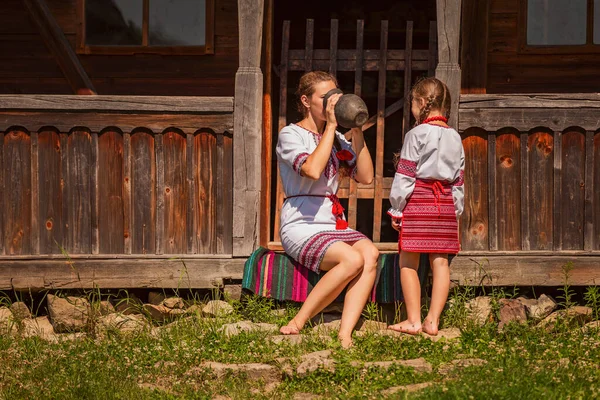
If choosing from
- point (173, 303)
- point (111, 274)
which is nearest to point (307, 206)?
point (173, 303)

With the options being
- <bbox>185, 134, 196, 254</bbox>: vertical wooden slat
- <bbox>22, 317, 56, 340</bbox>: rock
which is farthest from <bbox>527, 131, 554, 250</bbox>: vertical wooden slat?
<bbox>22, 317, 56, 340</bbox>: rock

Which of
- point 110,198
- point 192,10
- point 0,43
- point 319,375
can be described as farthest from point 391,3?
point 319,375

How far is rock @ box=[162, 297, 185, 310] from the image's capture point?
648 cm

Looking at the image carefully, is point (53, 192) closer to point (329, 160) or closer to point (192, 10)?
point (329, 160)

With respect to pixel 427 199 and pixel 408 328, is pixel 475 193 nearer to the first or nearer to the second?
pixel 427 199

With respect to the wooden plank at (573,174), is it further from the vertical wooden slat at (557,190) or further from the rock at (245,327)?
the rock at (245,327)

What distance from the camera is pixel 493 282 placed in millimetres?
6238

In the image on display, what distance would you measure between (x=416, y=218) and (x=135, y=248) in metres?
2.25

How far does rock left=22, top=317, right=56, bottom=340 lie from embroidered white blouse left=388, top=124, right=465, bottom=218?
2.70 meters

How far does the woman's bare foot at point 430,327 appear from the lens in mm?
5367

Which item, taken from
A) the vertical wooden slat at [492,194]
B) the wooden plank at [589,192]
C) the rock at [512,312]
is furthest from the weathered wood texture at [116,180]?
the wooden plank at [589,192]

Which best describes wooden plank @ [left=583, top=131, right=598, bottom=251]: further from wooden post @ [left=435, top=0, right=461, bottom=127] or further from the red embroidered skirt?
the red embroidered skirt

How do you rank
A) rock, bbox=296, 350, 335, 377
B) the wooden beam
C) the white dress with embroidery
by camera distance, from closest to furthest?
rock, bbox=296, 350, 335, 377, the white dress with embroidery, the wooden beam

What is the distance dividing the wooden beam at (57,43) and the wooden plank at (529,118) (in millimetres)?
3585
